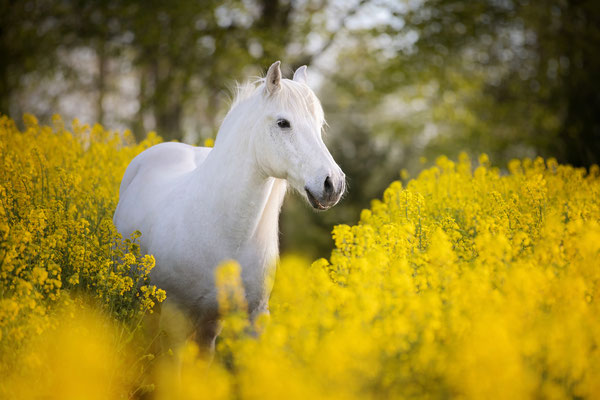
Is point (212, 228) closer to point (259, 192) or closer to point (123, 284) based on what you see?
point (259, 192)

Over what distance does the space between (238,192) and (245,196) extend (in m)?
0.05

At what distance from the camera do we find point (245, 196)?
3398mm

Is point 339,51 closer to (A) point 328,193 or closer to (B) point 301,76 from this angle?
(B) point 301,76

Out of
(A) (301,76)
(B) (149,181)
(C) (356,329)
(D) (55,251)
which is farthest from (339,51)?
(C) (356,329)

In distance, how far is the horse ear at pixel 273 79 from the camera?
3223mm

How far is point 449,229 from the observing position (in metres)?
3.77

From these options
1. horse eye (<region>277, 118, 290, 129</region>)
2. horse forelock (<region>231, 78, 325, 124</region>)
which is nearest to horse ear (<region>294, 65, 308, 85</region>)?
horse forelock (<region>231, 78, 325, 124</region>)

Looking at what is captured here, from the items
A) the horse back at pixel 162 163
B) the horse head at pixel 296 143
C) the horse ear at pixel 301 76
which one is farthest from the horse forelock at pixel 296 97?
the horse back at pixel 162 163

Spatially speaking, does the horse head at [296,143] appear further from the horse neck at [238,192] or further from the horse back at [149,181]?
the horse back at [149,181]

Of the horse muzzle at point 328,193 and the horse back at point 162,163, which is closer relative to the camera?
the horse muzzle at point 328,193

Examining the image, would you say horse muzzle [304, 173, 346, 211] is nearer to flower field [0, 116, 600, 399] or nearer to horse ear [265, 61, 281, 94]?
flower field [0, 116, 600, 399]

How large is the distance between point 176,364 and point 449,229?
206cm

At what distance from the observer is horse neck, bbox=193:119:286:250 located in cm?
340

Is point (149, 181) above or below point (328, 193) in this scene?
below
